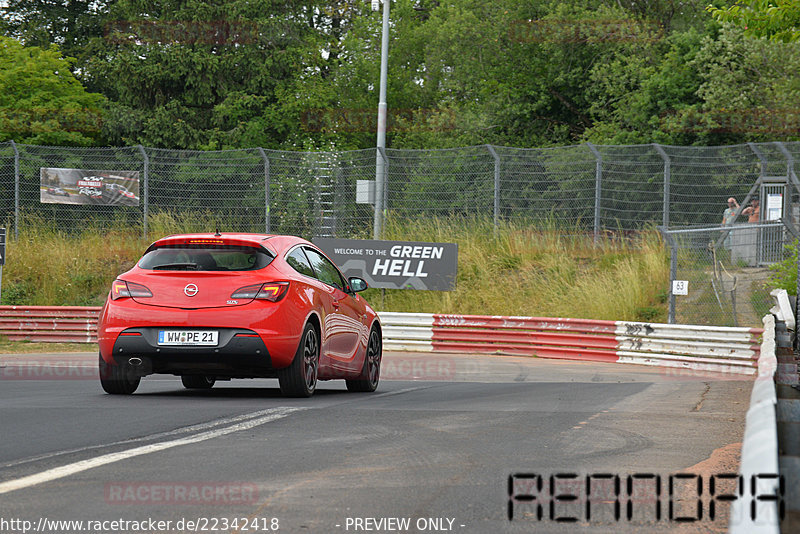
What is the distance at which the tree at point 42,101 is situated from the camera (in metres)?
42.2

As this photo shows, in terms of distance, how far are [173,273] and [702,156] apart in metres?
18.3

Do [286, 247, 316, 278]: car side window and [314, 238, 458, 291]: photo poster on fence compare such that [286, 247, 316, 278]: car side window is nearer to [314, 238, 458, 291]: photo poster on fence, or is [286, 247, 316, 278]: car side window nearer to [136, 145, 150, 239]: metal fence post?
[314, 238, 458, 291]: photo poster on fence

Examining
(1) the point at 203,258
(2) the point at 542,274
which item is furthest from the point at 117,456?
(2) the point at 542,274

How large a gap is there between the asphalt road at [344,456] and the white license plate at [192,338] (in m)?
0.53

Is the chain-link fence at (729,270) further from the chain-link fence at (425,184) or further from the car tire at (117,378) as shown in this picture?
the car tire at (117,378)

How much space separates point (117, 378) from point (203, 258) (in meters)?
1.46

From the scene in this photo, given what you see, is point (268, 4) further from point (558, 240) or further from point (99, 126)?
point (558, 240)

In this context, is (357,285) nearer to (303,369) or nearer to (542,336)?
(303,369)

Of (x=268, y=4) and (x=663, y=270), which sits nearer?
(x=663, y=270)

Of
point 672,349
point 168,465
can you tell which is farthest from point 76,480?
point 672,349

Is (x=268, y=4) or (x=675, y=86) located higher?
(x=268, y=4)

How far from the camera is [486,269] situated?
28047mm

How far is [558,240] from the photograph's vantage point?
27.6 meters

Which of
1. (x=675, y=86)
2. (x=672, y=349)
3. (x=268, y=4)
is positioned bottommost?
(x=672, y=349)
